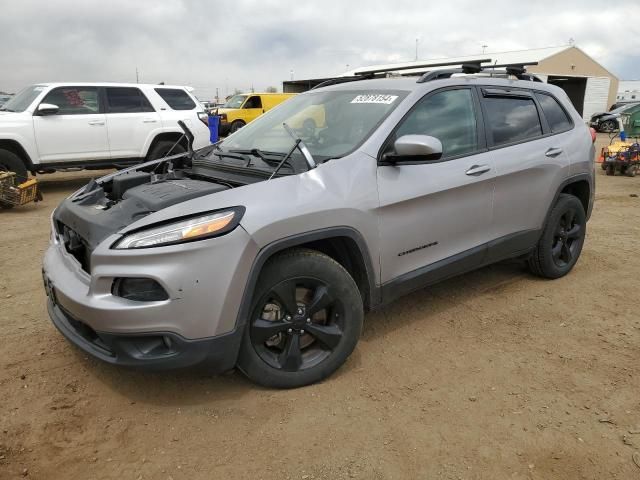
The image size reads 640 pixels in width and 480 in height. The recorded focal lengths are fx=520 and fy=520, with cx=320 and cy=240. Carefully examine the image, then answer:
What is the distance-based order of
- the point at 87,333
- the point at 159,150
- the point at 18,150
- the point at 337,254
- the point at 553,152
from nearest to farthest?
the point at 87,333, the point at 337,254, the point at 553,152, the point at 18,150, the point at 159,150

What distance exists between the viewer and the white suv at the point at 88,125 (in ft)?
28.0

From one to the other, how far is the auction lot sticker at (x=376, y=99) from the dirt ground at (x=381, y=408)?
158 cm

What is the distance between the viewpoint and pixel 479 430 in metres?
2.63

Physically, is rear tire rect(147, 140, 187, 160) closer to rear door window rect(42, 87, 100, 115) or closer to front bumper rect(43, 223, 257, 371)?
rear door window rect(42, 87, 100, 115)

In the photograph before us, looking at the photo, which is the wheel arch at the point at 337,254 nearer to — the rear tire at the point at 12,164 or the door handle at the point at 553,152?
the door handle at the point at 553,152

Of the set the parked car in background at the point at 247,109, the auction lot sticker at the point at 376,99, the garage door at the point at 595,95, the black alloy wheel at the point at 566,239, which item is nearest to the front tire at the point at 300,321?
the auction lot sticker at the point at 376,99

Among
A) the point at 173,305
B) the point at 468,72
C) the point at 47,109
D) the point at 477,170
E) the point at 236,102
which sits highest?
the point at 468,72

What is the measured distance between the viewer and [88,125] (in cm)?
907

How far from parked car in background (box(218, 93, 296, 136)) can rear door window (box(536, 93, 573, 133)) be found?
1628 cm

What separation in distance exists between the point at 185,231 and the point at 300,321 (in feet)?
2.62

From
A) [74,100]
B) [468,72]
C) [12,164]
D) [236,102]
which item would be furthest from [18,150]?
[236,102]

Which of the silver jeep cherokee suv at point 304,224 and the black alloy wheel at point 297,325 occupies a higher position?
the silver jeep cherokee suv at point 304,224

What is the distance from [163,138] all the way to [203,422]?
8149 millimetres

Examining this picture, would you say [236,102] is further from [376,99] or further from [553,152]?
[376,99]
